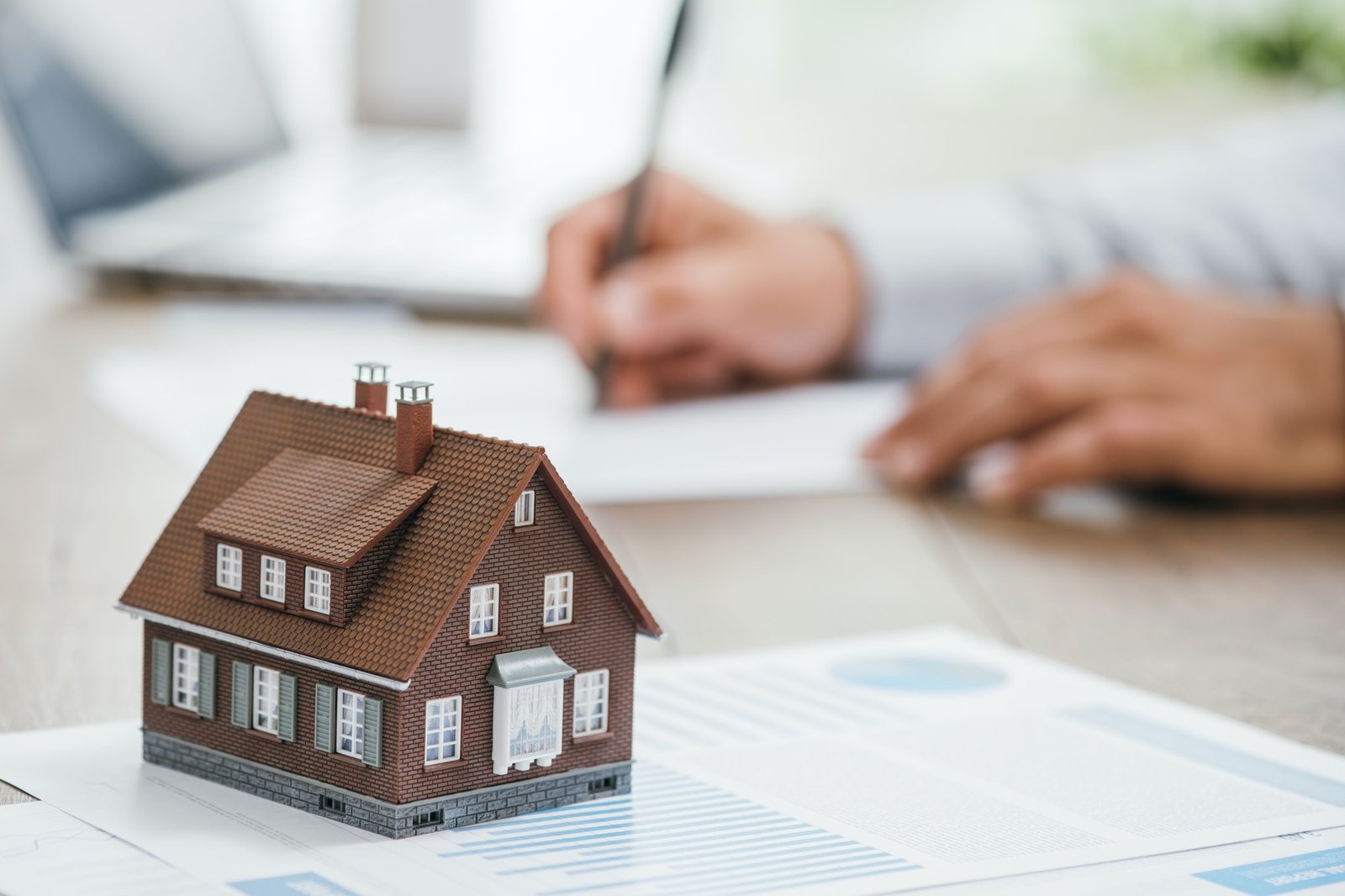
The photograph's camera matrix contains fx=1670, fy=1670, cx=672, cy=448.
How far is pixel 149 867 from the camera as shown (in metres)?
0.48

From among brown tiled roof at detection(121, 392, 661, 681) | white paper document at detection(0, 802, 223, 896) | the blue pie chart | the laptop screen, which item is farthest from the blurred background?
white paper document at detection(0, 802, 223, 896)

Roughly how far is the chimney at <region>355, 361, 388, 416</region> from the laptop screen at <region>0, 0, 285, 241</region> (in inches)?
37.6

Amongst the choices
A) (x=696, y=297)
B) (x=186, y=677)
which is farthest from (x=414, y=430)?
(x=696, y=297)

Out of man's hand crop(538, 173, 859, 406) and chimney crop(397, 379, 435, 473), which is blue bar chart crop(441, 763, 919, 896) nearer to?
chimney crop(397, 379, 435, 473)

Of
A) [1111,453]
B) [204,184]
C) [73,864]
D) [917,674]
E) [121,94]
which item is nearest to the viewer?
[73,864]

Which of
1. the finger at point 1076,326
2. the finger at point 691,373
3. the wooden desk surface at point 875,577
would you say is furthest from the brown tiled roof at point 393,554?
the finger at point 691,373

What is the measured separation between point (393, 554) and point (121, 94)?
3.69 ft

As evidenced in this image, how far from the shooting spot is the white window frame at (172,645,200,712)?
557 mm

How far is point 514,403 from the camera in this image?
4.15 feet

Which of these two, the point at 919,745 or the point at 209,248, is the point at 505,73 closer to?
the point at 209,248

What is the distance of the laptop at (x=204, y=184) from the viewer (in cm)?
144

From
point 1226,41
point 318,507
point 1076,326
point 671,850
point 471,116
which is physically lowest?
point 671,850

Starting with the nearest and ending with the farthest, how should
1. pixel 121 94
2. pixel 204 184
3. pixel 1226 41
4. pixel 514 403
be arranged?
1. pixel 514 403
2. pixel 121 94
3. pixel 204 184
4. pixel 1226 41

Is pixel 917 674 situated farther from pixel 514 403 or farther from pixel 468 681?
pixel 514 403
